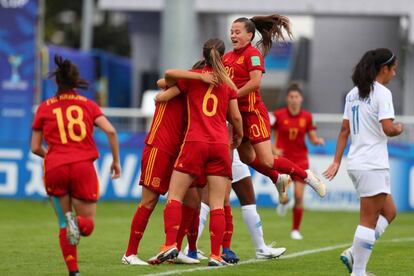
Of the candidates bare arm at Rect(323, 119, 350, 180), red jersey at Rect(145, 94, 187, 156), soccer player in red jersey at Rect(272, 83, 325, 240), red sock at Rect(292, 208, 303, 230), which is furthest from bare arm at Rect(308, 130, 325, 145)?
bare arm at Rect(323, 119, 350, 180)

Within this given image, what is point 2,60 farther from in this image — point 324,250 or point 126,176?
point 324,250

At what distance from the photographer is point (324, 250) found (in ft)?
47.6

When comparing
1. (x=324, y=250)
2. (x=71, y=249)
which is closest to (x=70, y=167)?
(x=71, y=249)

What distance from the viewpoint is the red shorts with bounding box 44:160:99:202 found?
405 inches

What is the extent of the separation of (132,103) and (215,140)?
27569mm

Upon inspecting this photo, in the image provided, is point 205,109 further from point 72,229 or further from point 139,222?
point 72,229

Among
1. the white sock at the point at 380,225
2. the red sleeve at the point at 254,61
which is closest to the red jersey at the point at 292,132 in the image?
the red sleeve at the point at 254,61

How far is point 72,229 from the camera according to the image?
10.1 meters

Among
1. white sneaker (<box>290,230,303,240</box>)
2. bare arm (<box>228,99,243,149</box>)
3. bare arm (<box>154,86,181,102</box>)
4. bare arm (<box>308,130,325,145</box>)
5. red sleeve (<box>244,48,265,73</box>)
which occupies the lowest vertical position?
white sneaker (<box>290,230,303,240</box>)

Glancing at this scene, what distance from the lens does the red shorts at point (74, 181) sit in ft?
33.7

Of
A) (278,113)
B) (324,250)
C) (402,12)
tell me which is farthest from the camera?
(402,12)

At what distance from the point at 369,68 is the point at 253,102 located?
2.22 m

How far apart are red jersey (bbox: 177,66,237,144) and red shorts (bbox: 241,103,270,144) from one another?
784 millimetres

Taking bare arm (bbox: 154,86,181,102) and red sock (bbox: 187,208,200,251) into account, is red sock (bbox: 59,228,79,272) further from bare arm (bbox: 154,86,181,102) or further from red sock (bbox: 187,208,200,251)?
red sock (bbox: 187,208,200,251)
